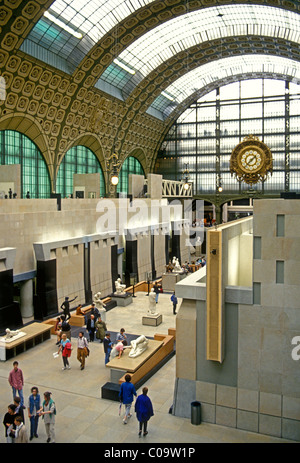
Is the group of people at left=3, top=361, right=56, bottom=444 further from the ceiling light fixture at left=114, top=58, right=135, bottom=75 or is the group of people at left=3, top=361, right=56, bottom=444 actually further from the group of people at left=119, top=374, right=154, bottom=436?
the ceiling light fixture at left=114, top=58, right=135, bottom=75

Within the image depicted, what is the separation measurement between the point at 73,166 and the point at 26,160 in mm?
6507

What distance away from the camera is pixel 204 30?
39.8m

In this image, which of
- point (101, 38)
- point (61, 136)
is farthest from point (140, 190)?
point (101, 38)

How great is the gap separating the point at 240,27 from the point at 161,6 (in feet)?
33.6

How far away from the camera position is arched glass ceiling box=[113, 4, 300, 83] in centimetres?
3544

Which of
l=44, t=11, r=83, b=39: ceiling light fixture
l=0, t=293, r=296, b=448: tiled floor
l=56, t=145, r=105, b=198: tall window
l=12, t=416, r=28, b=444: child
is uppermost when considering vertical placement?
l=44, t=11, r=83, b=39: ceiling light fixture

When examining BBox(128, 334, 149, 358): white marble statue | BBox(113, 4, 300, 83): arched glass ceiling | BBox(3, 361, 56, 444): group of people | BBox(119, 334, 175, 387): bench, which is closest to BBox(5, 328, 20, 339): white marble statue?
BBox(3, 361, 56, 444): group of people

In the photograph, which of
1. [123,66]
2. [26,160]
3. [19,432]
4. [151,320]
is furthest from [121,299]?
[123,66]

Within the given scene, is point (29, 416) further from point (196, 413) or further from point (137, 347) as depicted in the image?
point (137, 347)

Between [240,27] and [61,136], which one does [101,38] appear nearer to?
[61,136]

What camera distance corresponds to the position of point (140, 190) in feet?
121

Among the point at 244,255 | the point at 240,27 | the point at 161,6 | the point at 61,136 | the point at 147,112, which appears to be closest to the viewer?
the point at 244,255

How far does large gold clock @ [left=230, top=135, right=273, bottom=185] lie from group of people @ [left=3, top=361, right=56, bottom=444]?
13393mm

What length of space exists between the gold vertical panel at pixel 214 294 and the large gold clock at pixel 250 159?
32.9ft
